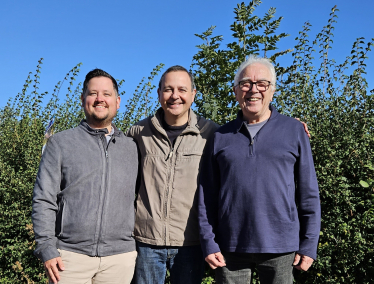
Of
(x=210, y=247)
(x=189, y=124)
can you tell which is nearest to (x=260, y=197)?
(x=210, y=247)

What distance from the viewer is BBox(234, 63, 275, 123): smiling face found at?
2.72 meters

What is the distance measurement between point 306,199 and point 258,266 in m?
0.57

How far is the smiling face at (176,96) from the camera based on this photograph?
303 centimetres

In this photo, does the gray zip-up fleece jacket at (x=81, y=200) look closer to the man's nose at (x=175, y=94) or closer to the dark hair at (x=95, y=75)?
the dark hair at (x=95, y=75)

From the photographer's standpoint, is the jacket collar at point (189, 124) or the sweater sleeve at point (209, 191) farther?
the jacket collar at point (189, 124)

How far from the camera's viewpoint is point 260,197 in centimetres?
251

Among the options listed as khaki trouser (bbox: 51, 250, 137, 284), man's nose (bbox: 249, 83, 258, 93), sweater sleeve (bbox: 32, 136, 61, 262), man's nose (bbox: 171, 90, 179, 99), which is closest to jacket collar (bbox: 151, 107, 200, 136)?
man's nose (bbox: 171, 90, 179, 99)

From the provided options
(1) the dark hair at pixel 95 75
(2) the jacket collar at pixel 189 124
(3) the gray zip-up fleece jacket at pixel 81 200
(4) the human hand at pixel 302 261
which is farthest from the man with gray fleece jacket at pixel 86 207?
(4) the human hand at pixel 302 261

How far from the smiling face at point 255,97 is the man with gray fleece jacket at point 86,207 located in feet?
3.42

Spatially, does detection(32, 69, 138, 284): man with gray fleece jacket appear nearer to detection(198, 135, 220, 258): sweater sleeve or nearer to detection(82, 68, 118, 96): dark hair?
detection(82, 68, 118, 96): dark hair

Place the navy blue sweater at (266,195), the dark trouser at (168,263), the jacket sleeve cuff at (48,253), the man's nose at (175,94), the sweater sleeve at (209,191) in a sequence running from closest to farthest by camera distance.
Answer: the navy blue sweater at (266,195) < the jacket sleeve cuff at (48,253) < the sweater sleeve at (209,191) < the dark trouser at (168,263) < the man's nose at (175,94)

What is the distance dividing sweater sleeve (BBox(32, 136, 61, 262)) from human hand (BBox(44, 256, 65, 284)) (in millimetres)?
31

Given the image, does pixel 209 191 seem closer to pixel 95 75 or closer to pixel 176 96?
pixel 176 96

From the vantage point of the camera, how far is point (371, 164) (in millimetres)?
3691
